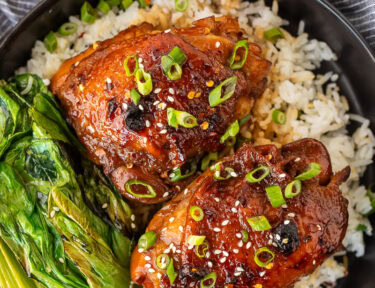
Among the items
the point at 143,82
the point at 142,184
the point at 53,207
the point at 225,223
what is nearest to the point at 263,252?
the point at 225,223

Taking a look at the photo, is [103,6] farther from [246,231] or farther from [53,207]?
[246,231]

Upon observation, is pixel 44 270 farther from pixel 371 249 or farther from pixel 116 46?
pixel 371 249

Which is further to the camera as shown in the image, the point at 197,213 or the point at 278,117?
the point at 278,117

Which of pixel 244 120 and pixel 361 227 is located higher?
pixel 244 120

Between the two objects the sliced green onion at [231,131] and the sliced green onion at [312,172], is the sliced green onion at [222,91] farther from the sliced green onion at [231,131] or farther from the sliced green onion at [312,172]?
the sliced green onion at [312,172]

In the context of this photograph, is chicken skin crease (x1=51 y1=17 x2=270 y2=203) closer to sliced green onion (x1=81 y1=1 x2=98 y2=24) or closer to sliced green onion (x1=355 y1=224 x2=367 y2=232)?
sliced green onion (x1=81 y1=1 x2=98 y2=24)

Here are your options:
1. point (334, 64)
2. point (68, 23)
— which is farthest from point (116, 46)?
point (334, 64)
